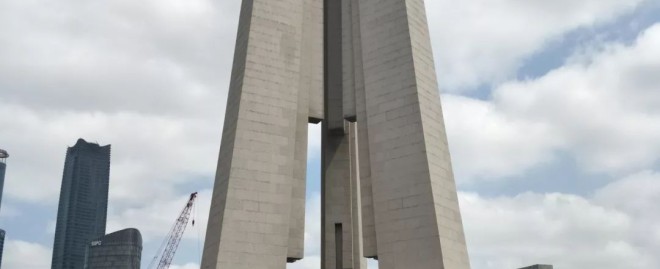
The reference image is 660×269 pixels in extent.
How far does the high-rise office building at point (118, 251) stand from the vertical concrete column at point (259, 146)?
125 m

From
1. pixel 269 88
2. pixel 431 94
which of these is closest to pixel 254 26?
pixel 269 88

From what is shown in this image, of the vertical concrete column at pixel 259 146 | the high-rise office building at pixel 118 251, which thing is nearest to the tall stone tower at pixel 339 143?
the vertical concrete column at pixel 259 146

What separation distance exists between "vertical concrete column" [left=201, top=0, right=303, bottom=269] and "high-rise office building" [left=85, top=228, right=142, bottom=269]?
125141 mm

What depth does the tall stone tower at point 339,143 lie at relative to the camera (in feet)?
85.4

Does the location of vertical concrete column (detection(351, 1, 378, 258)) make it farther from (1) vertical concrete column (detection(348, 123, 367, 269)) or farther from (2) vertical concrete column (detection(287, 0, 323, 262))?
(1) vertical concrete column (detection(348, 123, 367, 269))

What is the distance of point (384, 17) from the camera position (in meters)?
30.3

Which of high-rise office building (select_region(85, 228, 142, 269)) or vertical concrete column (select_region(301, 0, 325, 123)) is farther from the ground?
high-rise office building (select_region(85, 228, 142, 269))

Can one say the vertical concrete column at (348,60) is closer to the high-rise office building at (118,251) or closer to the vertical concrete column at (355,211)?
the vertical concrete column at (355,211)

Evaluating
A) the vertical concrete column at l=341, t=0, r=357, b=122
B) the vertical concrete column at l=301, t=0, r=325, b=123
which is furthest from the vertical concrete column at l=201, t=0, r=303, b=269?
the vertical concrete column at l=341, t=0, r=357, b=122

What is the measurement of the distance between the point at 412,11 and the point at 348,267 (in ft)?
39.4

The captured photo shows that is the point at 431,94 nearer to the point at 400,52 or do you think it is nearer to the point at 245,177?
the point at 400,52

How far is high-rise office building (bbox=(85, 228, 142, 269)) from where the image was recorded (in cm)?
14712

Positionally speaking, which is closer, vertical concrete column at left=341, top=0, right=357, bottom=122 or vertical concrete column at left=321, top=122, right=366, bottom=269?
vertical concrete column at left=341, top=0, right=357, bottom=122

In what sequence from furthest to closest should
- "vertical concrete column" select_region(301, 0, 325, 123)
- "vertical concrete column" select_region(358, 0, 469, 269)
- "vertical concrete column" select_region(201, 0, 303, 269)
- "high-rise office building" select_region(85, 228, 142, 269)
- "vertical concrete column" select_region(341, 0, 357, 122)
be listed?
"high-rise office building" select_region(85, 228, 142, 269), "vertical concrete column" select_region(341, 0, 357, 122), "vertical concrete column" select_region(301, 0, 325, 123), "vertical concrete column" select_region(358, 0, 469, 269), "vertical concrete column" select_region(201, 0, 303, 269)
